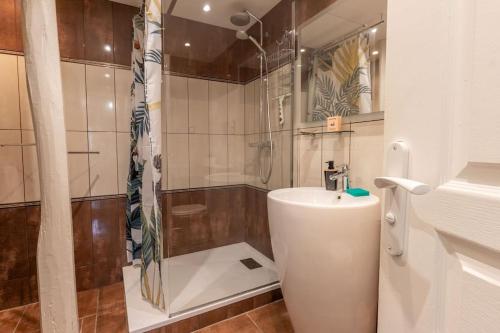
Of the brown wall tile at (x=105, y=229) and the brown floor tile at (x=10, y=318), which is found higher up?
the brown wall tile at (x=105, y=229)

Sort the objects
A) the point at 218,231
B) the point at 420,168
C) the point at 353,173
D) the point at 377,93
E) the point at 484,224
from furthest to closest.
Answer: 1. the point at 218,231
2. the point at 353,173
3. the point at 377,93
4. the point at 420,168
5. the point at 484,224

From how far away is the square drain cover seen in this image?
1.94 meters

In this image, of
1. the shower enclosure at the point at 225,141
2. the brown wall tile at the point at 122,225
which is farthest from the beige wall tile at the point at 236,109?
the brown wall tile at the point at 122,225

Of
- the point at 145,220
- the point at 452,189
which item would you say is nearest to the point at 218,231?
the point at 145,220

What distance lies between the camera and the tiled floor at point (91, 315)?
1.40 m

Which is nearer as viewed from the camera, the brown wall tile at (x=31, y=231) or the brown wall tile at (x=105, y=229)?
the brown wall tile at (x=31, y=231)

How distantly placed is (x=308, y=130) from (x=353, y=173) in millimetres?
455

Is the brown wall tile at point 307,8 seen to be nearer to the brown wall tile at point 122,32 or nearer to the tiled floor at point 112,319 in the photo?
the brown wall tile at point 122,32

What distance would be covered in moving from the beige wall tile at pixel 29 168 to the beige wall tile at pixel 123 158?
488mm

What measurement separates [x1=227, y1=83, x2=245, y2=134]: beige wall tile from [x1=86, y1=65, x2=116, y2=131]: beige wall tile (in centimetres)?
92

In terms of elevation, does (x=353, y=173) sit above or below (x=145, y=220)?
above

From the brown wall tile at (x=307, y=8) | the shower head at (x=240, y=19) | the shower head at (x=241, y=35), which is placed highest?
the shower head at (x=240, y=19)

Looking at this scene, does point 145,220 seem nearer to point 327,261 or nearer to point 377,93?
point 327,261

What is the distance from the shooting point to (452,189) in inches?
15.6
